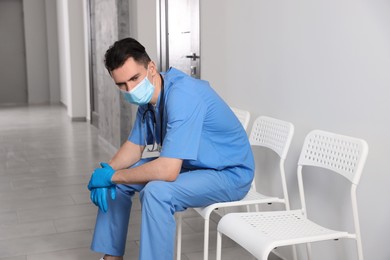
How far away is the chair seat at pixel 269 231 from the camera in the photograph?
180 cm

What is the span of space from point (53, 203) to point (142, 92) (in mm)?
1888

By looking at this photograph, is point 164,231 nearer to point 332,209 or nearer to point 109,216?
point 109,216

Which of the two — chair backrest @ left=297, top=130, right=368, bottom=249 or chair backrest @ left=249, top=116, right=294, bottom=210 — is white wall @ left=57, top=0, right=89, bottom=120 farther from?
chair backrest @ left=297, top=130, right=368, bottom=249

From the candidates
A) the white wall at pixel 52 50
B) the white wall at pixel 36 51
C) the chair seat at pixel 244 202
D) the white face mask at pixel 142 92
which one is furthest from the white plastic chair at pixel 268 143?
the white wall at pixel 36 51

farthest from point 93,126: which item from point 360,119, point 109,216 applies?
point 360,119

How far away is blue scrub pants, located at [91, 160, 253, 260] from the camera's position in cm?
206

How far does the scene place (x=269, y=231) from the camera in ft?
6.24

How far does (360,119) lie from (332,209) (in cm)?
44

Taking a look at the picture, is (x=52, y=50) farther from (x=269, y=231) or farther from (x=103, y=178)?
Result: (x=269, y=231)

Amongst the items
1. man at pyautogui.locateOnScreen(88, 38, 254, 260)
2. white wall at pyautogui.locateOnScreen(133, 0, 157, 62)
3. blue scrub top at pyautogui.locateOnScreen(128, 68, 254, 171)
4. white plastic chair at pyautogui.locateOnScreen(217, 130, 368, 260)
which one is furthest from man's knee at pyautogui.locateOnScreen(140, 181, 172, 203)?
white wall at pyautogui.locateOnScreen(133, 0, 157, 62)

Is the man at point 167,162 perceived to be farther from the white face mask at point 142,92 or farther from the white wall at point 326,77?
the white wall at point 326,77

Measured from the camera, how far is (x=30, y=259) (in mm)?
2775

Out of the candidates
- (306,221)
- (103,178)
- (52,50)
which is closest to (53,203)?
(103,178)

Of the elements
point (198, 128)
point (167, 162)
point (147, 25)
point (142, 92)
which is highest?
point (147, 25)
